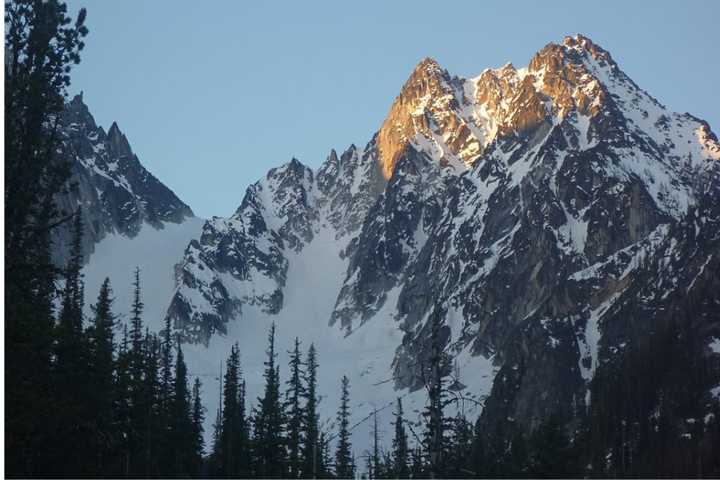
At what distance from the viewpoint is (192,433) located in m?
88.4

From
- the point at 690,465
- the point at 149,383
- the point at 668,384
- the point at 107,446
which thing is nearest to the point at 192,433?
the point at 149,383

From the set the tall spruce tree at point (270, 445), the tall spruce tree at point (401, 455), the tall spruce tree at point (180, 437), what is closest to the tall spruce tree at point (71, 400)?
the tall spruce tree at point (401, 455)

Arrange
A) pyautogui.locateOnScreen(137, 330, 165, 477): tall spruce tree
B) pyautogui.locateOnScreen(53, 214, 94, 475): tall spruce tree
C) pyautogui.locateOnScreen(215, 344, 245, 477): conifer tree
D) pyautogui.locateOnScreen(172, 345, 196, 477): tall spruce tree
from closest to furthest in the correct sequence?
pyautogui.locateOnScreen(53, 214, 94, 475): tall spruce tree → pyautogui.locateOnScreen(137, 330, 165, 477): tall spruce tree → pyautogui.locateOnScreen(172, 345, 196, 477): tall spruce tree → pyautogui.locateOnScreen(215, 344, 245, 477): conifer tree

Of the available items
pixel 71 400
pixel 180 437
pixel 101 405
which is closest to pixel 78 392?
pixel 101 405

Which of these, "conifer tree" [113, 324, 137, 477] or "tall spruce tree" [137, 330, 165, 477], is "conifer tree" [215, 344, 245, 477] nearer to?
"tall spruce tree" [137, 330, 165, 477]

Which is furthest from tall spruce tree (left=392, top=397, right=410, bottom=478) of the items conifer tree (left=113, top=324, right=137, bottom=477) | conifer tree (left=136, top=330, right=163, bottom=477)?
conifer tree (left=136, top=330, right=163, bottom=477)

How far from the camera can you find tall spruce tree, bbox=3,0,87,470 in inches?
1294

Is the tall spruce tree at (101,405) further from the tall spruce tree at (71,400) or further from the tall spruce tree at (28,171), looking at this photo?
the tall spruce tree at (28,171)

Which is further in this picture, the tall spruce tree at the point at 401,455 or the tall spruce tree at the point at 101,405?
the tall spruce tree at the point at 101,405

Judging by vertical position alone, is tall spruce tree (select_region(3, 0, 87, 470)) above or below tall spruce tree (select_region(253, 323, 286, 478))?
above

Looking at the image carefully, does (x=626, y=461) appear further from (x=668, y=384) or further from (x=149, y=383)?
(x=149, y=383)

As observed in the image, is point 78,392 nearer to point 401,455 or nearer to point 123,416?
point 123,416

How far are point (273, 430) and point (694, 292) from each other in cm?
11405

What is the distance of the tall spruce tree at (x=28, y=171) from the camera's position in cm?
3288
